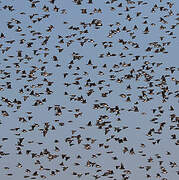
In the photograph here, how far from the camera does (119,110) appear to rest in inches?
3644

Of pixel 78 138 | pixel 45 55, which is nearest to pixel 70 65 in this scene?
pixel 45 55

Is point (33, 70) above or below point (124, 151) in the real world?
above

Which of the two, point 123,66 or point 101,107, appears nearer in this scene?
point 123,66

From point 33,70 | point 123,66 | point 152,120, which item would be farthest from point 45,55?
point 152,120

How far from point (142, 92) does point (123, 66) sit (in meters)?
6.95

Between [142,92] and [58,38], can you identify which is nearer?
[58,38]

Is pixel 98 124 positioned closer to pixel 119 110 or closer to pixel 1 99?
pixel 119 110

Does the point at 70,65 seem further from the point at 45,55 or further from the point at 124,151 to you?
the point at 124,151

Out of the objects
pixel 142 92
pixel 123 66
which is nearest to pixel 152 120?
pixel 142 92

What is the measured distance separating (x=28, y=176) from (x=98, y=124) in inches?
398

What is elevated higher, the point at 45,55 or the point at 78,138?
the point at 45,55

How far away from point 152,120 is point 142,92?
11.4 feet

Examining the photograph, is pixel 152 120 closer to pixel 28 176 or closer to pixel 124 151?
pixel 124 151

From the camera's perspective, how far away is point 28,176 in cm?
9388
